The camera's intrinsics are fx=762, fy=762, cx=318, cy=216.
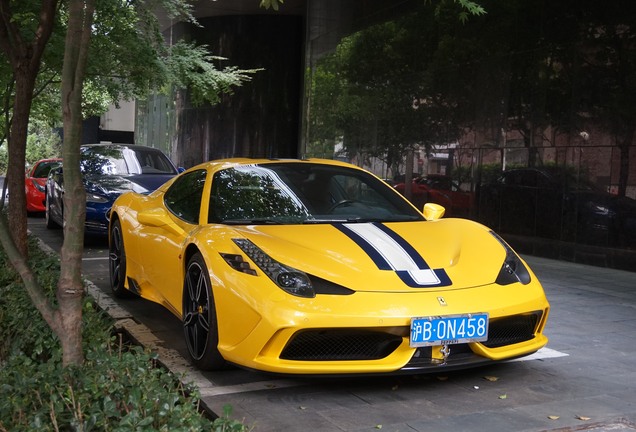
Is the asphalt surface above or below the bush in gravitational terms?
below

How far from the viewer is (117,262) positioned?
22.5ft

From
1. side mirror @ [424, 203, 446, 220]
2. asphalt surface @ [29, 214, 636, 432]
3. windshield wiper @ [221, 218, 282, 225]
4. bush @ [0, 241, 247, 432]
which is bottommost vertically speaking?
asphalt surface @ [29, 214, 636, 432]

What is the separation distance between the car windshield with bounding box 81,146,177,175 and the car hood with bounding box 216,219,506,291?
23.4 feet

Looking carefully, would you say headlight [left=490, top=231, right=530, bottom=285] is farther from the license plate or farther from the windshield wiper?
the windshield wiper

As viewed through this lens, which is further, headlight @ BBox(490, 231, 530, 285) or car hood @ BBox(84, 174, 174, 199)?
car hood @ BBox(84, 174, 174, 199)

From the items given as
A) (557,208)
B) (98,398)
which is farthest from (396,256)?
(557,208)

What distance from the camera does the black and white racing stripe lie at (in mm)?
4166

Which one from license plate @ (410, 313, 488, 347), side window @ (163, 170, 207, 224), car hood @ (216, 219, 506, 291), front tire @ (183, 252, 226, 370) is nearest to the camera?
license plate @ (410, 313, 488, 347)

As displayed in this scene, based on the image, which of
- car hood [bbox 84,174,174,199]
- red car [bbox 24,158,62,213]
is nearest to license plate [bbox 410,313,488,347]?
car hood [bbox 84,174,174,199]

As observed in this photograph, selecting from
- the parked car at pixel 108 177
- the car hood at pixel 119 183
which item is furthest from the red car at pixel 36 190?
the car hood at pixel 119 183

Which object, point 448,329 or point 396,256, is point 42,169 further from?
point 448,329

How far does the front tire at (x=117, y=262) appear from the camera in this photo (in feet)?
21.8

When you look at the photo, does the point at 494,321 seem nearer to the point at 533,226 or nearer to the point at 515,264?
the point at 515,264

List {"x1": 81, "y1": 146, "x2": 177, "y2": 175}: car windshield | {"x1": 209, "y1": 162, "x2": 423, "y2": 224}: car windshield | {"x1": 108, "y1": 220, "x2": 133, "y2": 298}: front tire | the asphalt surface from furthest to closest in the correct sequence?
{"x1": 81, "y1": 146, "x2": 177, "y2": 175}: car windshield, {"x1": 108, "y1": 220, "x2": 133, "y2": 298}: front tire, {"x1": 209, "y1": 162, "x2": 423, "y2": 224}: car windshield, the asphalt surface
